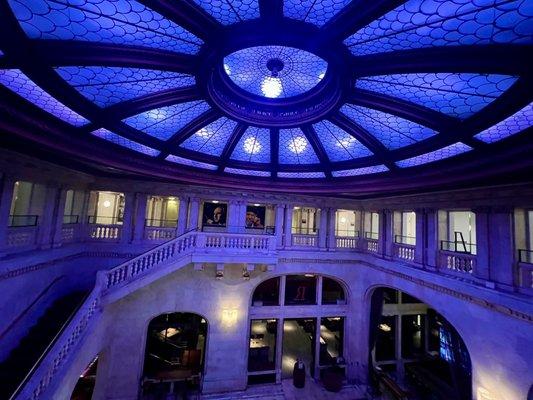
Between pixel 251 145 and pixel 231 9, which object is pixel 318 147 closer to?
pixel 251 145

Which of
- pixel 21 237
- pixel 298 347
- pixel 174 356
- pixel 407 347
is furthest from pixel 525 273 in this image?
pixel 21 237

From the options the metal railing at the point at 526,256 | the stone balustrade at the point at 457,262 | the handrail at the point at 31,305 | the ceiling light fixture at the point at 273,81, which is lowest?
the handrail at the point at 31,305

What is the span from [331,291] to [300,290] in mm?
1560

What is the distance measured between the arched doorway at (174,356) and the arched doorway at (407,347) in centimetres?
736

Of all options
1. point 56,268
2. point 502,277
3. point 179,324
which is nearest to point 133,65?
point 56,268

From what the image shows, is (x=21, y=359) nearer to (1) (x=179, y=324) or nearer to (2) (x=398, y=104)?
(1) (x=179, y=324)

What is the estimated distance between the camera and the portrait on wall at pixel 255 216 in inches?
491

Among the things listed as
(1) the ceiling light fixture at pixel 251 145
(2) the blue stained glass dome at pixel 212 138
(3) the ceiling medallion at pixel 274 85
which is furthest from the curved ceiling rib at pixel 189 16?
(1) the ceiling light fixture at pixel 251 145

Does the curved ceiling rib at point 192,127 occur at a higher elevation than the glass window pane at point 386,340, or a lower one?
higher

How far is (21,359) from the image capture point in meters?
6.32

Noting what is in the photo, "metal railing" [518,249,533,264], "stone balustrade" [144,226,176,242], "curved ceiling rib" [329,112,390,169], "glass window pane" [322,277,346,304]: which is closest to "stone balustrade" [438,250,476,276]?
"metal railing" [518,249,533,264]

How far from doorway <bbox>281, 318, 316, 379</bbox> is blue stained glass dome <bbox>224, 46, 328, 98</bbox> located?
1043cm

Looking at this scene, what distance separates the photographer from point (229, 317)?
1053 centimetres

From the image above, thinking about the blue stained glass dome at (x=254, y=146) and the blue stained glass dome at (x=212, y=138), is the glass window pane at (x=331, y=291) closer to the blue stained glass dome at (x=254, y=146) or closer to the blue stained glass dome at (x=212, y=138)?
the blue stained glass dome at (x=254, y=146)
